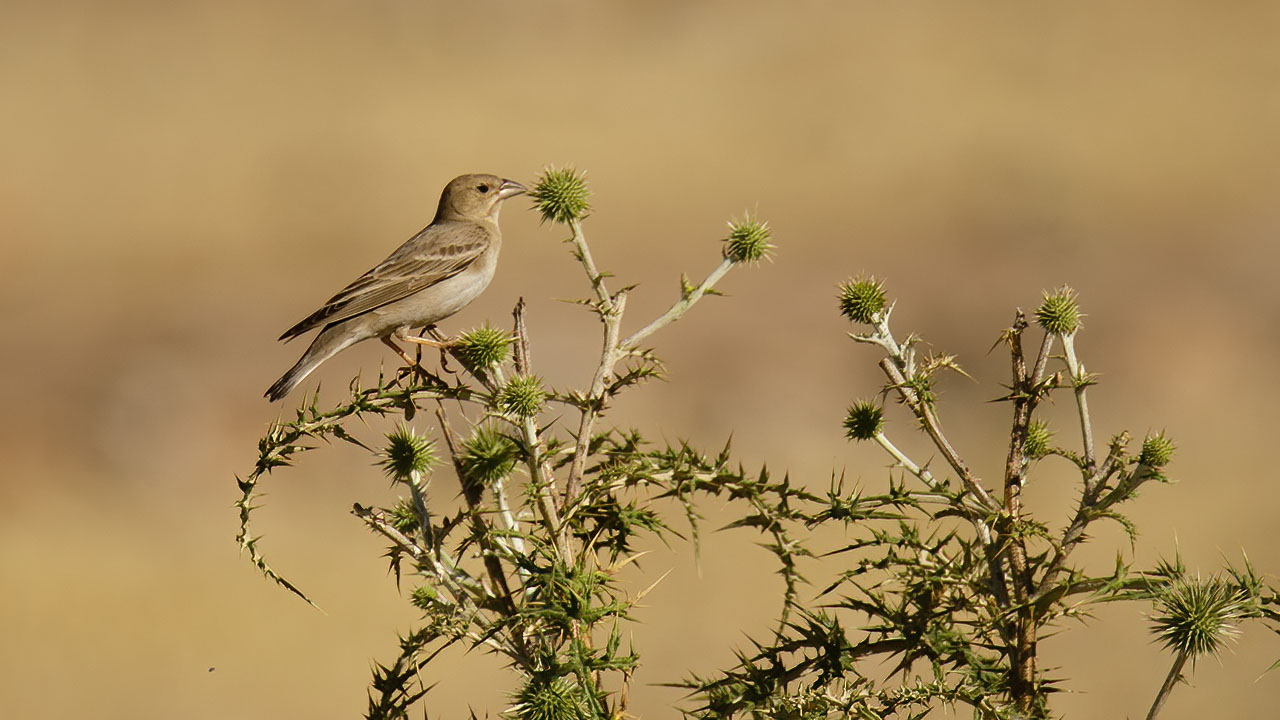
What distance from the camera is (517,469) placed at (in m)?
3.33

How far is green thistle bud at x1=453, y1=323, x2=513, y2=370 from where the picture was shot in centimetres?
359

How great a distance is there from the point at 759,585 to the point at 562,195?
320 inches

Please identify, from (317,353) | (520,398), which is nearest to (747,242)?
(520,398)

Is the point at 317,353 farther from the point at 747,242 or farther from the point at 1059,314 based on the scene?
the point at 1059,314

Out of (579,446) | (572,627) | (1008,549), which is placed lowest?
(572,627)

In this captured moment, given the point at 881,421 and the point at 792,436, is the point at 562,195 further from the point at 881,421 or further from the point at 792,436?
the point at 792,436

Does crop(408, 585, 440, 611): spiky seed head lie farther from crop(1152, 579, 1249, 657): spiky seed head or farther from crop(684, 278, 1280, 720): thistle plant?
crop(1152, 579, 1249, 657): spiky seed head

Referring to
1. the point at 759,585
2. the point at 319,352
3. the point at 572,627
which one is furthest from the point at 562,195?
the point at 759,585

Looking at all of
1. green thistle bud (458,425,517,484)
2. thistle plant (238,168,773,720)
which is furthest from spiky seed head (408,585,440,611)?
green thistle bud (458,425,517,484)

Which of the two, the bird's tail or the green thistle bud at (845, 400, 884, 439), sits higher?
the bird's tail

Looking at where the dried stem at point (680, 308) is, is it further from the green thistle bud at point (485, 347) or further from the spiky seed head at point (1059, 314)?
the spiky seed head at point (1059, 314)

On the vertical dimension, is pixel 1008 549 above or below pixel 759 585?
below

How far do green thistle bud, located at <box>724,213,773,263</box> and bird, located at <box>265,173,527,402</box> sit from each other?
226cm

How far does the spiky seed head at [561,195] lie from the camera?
400 cm
